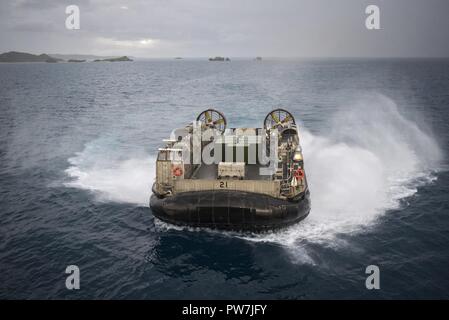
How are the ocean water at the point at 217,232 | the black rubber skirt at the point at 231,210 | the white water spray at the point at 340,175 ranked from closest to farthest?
the ocean water at the point at 217,232, the black rubber skirt at the point at 231,210, the white water spray at the point at 340,175

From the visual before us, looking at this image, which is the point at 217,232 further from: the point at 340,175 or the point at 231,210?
the point at 340,175

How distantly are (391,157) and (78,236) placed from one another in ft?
106

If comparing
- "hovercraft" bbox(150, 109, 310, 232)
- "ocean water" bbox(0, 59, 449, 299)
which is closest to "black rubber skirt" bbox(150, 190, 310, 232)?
"hovercraft" bbox(150, 109, 310, 232)

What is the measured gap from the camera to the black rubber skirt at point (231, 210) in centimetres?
2525

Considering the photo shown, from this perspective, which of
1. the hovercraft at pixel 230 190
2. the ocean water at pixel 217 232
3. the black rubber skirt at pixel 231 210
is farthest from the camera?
the hovercraft at pixel 230 190

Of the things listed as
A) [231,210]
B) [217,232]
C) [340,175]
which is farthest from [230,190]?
[340,175]

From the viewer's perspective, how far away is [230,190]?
26344 mm

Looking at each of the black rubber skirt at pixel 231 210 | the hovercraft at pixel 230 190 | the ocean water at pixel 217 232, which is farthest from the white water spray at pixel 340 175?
the hovercraft at pixel 230 190

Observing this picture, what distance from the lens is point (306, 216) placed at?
27.3m

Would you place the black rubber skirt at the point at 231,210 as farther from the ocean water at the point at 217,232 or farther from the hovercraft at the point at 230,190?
the ocean water at the point at 217,232

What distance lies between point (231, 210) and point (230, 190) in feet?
5.45
